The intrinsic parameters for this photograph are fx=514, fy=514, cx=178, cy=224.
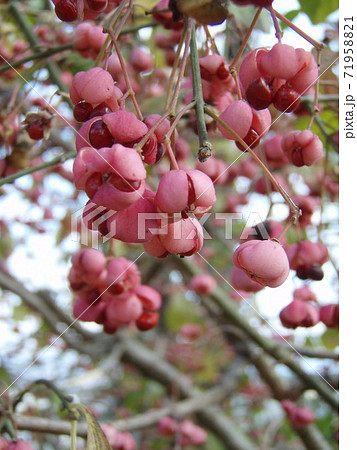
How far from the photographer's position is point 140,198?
1.61 feet

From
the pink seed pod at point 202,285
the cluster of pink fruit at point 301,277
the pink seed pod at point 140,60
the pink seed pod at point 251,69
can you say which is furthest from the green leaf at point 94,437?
the pink seed pod at point 140,60

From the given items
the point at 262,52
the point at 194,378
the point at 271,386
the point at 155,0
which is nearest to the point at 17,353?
the point at 194,378

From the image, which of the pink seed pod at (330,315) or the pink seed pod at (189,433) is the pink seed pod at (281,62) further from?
the pink seed pod at (189,433)

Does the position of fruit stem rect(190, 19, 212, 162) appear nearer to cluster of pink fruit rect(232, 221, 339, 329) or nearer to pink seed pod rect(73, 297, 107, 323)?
cluster of pink fruit rect(232, 221, 339, 329)

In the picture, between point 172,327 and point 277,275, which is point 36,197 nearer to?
point 172,327

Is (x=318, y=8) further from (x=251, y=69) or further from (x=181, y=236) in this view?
(x=181, y=236)

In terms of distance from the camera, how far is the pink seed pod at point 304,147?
2.29 feet

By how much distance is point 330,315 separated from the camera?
81cm

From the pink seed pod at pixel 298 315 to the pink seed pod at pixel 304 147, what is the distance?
0.23 meters

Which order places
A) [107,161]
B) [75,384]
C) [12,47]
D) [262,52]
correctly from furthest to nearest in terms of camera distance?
[75,384] → [12,47] → [262,52] → [107,161]

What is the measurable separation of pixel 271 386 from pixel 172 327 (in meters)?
0.95

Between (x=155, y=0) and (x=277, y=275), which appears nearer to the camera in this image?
(x=277, y=275)

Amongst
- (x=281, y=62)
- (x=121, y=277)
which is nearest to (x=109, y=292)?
(x=121, y=277)

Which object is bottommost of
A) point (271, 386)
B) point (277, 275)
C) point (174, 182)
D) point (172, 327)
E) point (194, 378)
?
point (194, 378)
